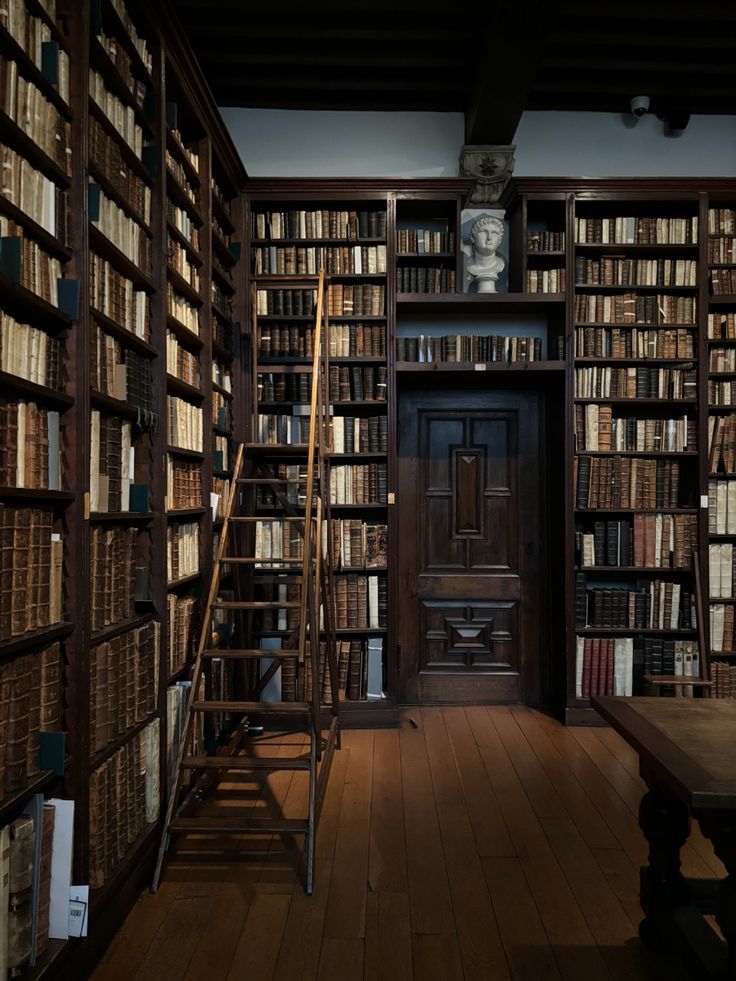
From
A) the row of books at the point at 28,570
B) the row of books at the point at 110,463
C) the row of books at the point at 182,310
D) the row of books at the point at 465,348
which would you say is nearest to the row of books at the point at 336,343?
the row of books at the point at 465,348

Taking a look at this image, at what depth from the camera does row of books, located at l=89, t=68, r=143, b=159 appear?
7.52 feet

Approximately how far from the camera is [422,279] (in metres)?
4.28

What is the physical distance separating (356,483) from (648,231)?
2266 millimetres

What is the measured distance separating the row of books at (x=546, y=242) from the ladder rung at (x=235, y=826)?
3.35 metres

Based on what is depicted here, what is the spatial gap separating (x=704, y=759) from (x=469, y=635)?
119 inches

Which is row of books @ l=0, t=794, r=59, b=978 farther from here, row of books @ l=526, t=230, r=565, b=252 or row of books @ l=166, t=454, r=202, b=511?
row of books @ l=526, t=230, r=565, b=252

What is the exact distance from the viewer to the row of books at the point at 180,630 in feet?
9.70

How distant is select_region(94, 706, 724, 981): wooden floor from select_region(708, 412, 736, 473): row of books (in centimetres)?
180

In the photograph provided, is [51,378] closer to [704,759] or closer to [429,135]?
[704,759]

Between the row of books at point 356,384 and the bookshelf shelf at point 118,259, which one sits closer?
the bookshelf shelf at point 118,259

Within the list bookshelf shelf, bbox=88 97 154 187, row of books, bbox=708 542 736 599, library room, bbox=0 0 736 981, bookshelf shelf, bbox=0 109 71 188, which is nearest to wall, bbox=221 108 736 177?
library room, bbox=0 0 736 981

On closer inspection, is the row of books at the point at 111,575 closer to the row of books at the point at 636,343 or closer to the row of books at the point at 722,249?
the row of books at the point at 636,343

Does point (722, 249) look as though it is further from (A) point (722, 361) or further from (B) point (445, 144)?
(B) point (445, 144)

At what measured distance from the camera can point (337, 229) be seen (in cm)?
425
